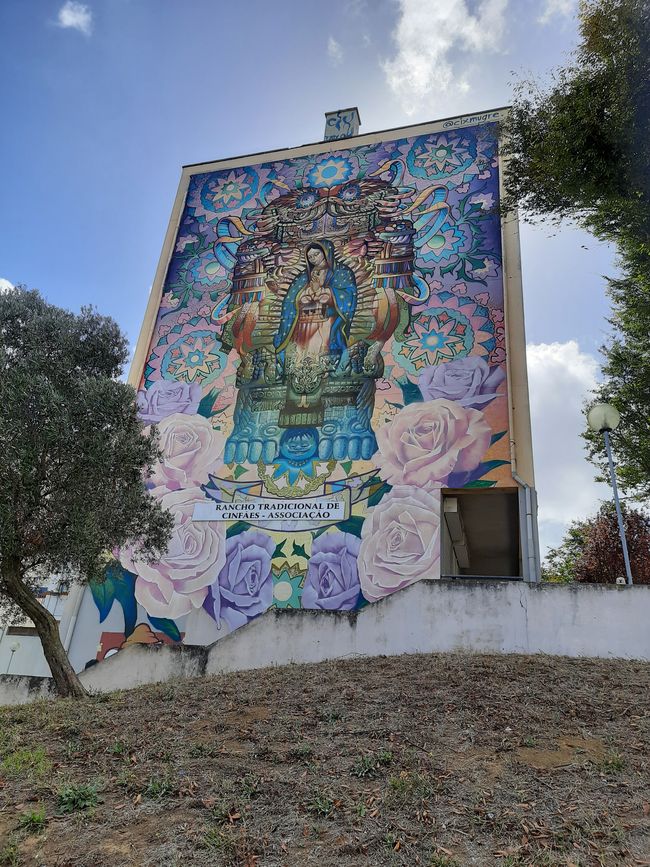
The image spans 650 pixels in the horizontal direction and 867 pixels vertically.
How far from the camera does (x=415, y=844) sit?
4.45 meters

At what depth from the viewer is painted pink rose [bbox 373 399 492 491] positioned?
15.7m

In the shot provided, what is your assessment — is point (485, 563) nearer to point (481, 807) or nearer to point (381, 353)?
point (381, 353)

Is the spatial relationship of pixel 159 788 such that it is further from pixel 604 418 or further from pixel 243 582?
pixel 604 418

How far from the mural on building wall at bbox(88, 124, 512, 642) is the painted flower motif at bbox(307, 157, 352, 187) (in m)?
0.08

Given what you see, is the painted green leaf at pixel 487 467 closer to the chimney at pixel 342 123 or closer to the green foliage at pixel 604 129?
the green foliage at pixel 604 129

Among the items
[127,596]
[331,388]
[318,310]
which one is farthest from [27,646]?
[318,310]

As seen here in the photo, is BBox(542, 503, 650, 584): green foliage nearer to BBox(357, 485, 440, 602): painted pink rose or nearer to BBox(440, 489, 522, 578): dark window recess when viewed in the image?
BBox(440, 489, 522, 578): dark window recess

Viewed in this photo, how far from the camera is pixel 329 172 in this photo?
70.5ft

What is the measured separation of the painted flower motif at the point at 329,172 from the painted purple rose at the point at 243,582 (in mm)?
13068

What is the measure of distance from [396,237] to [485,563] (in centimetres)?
1453

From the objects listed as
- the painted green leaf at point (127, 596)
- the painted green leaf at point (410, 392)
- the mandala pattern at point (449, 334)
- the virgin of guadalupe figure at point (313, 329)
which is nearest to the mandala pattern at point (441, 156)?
the virgin of guadalupe figure at point (313, 329)

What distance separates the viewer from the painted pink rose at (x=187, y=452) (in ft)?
57.2

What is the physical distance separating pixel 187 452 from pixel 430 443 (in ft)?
24.0

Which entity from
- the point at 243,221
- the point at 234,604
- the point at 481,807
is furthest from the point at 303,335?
the point at 481,807
